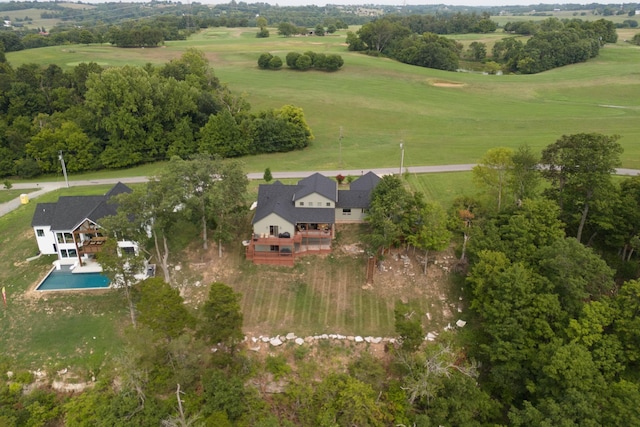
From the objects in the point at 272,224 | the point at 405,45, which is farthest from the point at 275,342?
the point at 405,45

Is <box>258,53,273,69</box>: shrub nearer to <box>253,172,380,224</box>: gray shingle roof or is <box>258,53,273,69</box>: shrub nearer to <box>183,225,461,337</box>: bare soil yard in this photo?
<box>253,172,380,224</box>: gray shingle roof

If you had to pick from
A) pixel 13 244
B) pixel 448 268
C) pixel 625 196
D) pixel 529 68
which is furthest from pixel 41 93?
pixel 529 68

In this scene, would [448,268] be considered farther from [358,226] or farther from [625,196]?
[625,196]

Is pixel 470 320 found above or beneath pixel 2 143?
beneath

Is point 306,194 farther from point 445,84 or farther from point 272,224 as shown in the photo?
point 445,84

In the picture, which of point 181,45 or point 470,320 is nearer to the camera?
point 470,320

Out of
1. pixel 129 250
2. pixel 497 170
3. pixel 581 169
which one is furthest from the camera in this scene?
pixel 497 170

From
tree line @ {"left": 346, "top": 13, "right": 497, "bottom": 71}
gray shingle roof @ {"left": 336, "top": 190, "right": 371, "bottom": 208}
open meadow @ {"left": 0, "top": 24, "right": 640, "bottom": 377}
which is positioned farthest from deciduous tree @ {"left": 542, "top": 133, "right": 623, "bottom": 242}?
tree line @ {"left": 346, "top": 13, "right": 497, "bottom": 71}
